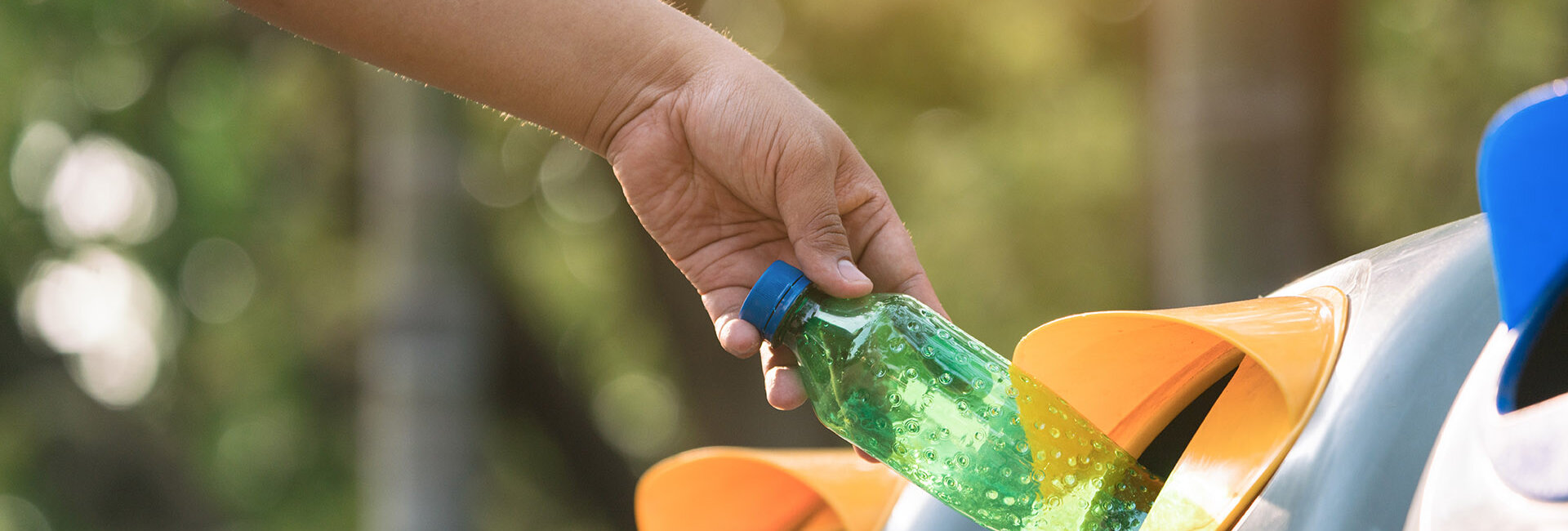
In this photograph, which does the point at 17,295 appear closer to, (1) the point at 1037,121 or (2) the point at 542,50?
(1) the point at 1037,121

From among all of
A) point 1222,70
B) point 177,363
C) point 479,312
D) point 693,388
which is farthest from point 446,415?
point 177,363

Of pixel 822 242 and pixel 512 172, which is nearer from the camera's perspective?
pixel 822 242

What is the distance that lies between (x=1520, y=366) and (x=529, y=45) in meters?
1.31

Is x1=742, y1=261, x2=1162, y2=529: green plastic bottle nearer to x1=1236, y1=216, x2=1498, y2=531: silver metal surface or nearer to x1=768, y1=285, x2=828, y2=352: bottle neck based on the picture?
x1=768, y1=285, x2=828, y2=352: bottle neck

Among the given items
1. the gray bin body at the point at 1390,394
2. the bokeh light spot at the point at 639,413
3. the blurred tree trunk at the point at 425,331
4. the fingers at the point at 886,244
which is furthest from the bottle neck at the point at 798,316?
the bokeh light spot at the point at 639,413

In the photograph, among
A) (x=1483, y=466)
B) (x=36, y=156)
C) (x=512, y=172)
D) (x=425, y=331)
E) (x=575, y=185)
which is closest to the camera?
(x=1483, y=466)

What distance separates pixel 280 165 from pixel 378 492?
4.89 metres

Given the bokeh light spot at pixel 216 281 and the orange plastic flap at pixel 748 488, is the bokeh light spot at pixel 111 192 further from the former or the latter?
the orange plastic flap at pixel 748 488

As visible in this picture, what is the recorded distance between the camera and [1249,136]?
371cm

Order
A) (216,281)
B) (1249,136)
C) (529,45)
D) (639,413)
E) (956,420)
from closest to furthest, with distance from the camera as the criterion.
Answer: (956,420) < (529,45) < (1249,136) < (216,281) < (639,413)

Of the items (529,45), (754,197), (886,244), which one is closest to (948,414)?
(886,244)

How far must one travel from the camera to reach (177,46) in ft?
32.2

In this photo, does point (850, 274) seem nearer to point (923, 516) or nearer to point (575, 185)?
point (923, 516)

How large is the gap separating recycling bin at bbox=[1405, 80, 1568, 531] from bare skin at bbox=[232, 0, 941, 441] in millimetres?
835
